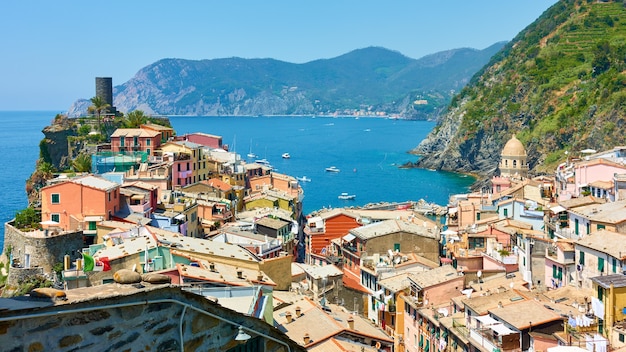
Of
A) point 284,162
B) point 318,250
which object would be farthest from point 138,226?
point 284,162

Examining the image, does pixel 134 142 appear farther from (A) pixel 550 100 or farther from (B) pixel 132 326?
(A) pixel 550 100

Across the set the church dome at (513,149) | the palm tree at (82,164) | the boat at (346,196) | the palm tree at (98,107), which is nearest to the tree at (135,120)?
the palm tree at (98,107)

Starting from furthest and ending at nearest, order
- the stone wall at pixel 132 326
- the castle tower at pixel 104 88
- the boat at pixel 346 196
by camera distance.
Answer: the boat at pixel 346 196 → the castle tower at pixel 104 88 → the stone wall at pixel 132 326

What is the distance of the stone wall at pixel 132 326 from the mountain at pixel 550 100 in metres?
86.3

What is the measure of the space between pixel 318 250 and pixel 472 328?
69.7ft

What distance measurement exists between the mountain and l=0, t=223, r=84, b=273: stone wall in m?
69.2

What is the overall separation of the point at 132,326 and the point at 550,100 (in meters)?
117

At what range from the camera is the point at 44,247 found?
27.3 m

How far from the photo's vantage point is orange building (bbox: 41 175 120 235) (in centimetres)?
3152

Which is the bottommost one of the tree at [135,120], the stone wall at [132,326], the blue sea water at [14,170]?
the blue sea water at [14,170]

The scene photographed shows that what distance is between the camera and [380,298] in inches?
1251

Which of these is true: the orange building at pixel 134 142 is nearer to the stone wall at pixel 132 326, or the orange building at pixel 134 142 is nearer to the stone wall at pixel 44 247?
the stone wall at pixel 44 247

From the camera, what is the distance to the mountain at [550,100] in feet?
311

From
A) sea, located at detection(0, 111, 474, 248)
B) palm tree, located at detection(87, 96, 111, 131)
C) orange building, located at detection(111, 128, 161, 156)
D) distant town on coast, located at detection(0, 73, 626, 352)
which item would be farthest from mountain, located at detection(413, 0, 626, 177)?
orange building, located at detection(111, 128, 161, 156)
